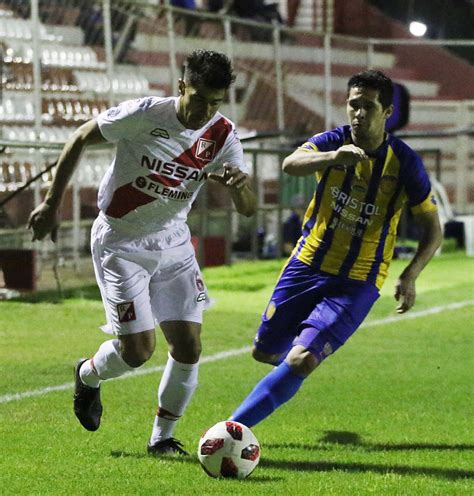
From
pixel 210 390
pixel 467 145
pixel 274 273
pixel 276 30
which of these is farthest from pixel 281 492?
pixel 467 145

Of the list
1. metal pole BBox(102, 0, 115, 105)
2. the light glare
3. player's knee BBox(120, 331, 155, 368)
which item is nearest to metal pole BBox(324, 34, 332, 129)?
metal pole BBox(102, 0, 115, 105)

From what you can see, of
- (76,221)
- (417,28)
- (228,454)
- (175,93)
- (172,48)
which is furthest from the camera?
(417,28)

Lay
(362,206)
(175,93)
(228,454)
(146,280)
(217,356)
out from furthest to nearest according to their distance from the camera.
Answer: (175,93) < (217,356) < (362,206) < (146,280) < (228,454)

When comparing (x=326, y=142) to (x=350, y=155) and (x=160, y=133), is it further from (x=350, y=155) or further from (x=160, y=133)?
(x=160, y=133)

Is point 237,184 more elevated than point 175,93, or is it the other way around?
point 237,184

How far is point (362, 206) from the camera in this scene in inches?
262

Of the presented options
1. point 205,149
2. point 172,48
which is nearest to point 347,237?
point 205,149

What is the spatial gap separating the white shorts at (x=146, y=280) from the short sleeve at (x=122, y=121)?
0.49 m

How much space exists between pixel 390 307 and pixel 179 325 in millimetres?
7329

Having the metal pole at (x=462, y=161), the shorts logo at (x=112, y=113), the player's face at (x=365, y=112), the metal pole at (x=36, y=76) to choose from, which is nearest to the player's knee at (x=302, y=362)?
the player's face at (x=365, y=112)

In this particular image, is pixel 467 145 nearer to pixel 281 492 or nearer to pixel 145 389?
pixel 145 389

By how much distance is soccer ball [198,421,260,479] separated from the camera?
18.1 feet

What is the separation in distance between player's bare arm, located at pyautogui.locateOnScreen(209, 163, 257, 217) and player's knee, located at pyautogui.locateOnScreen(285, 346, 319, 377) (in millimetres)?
770

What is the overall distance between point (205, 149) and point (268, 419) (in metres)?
1.83
